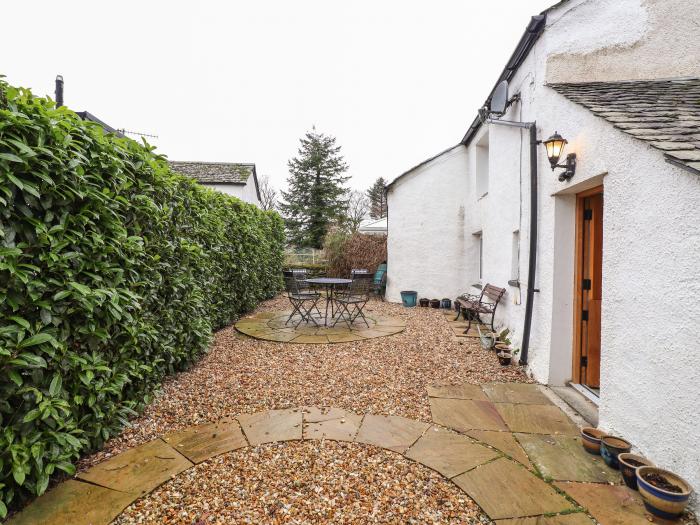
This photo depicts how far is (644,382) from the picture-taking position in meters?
2.43

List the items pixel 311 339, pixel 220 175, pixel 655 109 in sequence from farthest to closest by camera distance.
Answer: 1. pixel 220 175
2. pixel 311 339
3. pixel 655 109

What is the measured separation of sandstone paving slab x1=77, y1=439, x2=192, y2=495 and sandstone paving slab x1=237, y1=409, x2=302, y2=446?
560mm

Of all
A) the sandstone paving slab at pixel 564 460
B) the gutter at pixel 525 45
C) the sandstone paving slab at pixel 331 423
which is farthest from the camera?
the gutter at pixel 525 45

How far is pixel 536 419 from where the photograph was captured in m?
3.21

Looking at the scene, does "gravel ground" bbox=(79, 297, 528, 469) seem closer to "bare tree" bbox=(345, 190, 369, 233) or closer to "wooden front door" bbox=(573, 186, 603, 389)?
"wooden front door" bbox=(573, 186, 603, 389)

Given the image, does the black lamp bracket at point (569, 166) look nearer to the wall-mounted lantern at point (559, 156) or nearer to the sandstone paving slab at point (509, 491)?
the wall-mounted lantern at point (559, 156)

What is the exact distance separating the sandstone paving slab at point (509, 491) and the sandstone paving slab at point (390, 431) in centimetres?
56

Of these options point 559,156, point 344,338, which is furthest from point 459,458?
point 344,338

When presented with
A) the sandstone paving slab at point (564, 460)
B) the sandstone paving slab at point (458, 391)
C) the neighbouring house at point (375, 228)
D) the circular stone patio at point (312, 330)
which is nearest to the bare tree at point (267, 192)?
the neighbouring house at point (375, 228)

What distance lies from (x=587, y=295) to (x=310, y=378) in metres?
3.49

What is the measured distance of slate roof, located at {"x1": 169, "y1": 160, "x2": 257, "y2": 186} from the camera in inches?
619

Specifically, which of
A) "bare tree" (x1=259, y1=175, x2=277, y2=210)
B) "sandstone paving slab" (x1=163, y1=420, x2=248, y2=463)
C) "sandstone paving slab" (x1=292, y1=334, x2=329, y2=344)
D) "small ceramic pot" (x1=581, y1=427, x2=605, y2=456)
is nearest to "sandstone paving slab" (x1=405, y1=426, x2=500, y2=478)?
"small ceramic pot" (x1=581, y1=427, x2=605, y2=456)

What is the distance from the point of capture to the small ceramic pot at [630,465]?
2213 millimetres

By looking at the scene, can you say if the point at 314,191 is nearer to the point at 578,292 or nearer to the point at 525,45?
the point at 525,45
